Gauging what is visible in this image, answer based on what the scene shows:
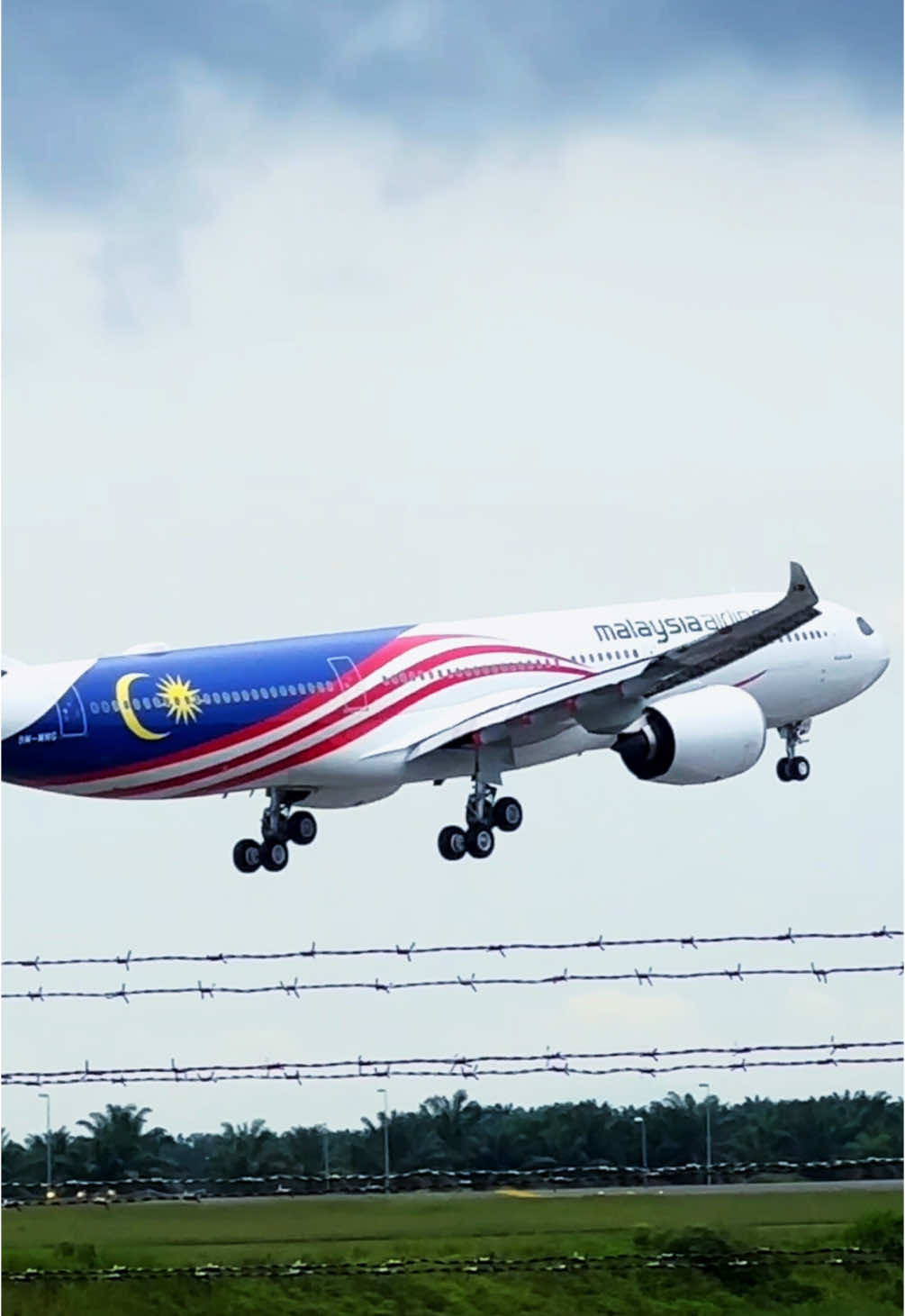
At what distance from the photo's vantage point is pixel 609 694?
5491cm

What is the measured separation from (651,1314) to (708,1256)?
0.76 meters

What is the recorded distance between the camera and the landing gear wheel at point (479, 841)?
52.9m

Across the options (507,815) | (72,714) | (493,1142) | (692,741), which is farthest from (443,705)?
(493,1142)

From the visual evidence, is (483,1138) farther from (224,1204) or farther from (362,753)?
(362,753)

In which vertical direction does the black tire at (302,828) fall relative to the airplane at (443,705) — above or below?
below

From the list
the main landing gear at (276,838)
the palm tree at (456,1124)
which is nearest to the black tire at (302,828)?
the main landing gear at (276,838)

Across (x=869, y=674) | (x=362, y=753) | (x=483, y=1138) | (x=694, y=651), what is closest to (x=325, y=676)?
(x=362, y=753)

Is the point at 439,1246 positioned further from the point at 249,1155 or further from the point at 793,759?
the point at 793,759

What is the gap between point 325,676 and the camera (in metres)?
51.9

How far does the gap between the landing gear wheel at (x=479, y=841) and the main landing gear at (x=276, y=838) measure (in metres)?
2.91

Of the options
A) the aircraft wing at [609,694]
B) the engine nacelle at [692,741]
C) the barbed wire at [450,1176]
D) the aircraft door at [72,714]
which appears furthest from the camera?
the aircraft wing at [609,694]

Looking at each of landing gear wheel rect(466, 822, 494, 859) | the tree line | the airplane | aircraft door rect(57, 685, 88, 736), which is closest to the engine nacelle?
the airplane

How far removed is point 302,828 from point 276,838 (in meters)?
0.63

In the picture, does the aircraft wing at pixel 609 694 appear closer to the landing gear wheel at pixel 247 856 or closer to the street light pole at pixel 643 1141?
the landing gear wheel at pixel 247 856
